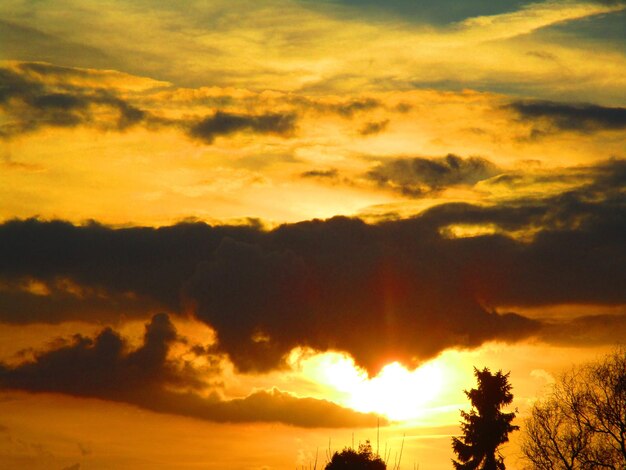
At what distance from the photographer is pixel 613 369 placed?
85.6 metres

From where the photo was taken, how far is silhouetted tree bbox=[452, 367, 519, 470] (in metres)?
104

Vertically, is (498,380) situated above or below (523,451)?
above

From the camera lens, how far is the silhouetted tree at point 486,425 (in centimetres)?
10400

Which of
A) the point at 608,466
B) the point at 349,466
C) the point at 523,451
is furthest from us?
the point at 349,466

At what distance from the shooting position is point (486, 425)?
10431 cm

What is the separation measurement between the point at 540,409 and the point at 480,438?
14.6 meters

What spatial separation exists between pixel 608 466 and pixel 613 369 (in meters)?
7.62

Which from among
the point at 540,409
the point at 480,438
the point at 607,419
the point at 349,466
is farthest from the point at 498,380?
the point at 349,466

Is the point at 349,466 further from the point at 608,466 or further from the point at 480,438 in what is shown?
the point at 608,466

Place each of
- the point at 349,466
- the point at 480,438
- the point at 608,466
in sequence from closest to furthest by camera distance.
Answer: the point at 608,466 < the point at 480,438 < the point at 349,466

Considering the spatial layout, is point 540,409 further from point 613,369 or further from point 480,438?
point 480,438

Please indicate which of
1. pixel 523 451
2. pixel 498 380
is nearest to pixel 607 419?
pixel 523 451

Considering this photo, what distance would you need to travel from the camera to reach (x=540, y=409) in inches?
3568

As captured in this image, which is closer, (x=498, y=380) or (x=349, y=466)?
(x=498, y=380)
